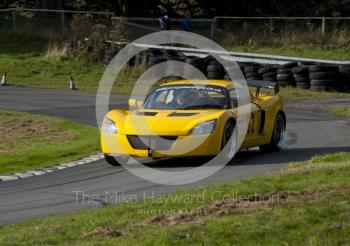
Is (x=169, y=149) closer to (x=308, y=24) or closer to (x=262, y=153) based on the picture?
(x=262, y=153)

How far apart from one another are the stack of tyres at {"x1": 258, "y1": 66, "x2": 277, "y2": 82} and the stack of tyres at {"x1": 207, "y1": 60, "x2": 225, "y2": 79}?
53.0 inches

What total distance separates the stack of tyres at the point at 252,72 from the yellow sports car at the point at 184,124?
14081 mm

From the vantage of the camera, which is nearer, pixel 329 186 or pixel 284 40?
pixel 329 186

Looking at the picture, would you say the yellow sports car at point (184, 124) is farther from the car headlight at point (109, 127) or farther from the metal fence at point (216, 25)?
the metal fence at point (216, 25)

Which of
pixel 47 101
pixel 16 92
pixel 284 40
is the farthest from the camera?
pixel 284 40

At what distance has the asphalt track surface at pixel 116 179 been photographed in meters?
10.4

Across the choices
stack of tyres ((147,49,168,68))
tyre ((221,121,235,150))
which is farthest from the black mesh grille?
stack of tyres ((147,49,168,68))

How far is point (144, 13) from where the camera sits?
49.1 meters

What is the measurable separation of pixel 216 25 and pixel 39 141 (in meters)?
23.3

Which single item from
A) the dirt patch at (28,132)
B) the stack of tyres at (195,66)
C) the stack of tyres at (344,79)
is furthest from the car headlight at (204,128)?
the stack of tyres at (195,66)

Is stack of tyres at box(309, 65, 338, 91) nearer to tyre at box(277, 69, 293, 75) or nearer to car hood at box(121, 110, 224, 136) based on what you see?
tyre at box(277, 69, 293, 75)

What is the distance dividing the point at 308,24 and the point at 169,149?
26798 mm

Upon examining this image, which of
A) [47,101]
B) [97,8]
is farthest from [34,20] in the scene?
[47,101]

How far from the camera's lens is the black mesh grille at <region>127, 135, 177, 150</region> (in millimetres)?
13344
